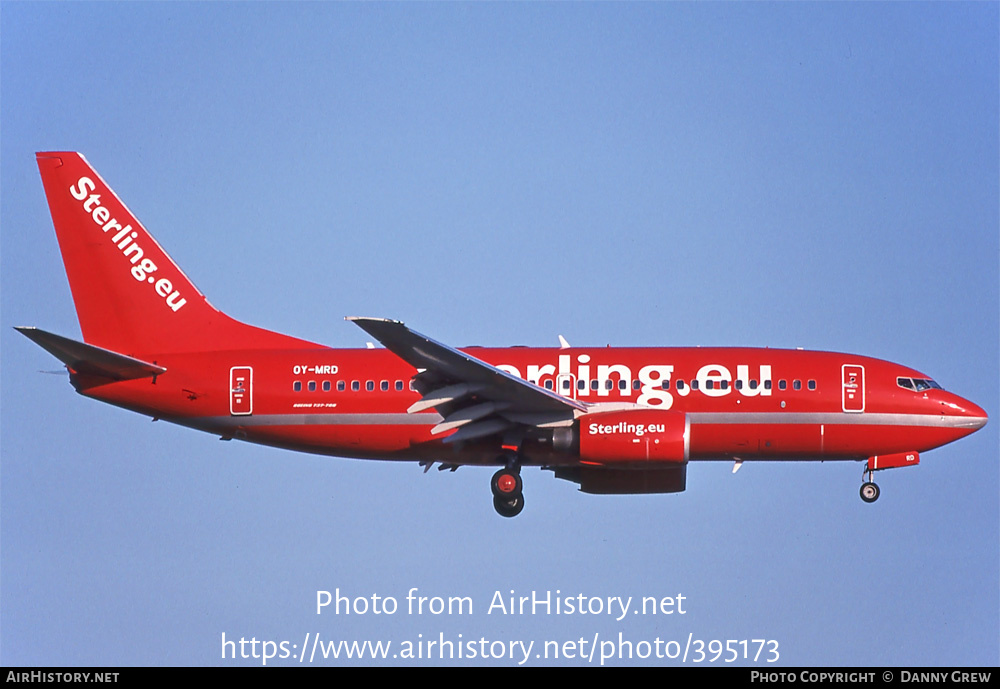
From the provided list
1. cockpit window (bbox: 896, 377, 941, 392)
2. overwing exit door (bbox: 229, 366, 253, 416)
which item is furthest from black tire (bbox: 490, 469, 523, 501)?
cockpit window (bbox: 896, 377, 941, 392)

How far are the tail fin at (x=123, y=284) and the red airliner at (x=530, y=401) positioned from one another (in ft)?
0.28

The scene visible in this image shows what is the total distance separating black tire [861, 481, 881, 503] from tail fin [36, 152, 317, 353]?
16.7 m

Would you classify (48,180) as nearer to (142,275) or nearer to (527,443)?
(142,275)

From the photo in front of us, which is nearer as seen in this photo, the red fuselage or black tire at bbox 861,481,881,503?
the red fuselage

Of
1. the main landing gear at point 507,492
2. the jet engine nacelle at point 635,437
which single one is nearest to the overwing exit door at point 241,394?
the main landing gear at point 507,492

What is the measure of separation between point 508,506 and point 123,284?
13630 millimetres

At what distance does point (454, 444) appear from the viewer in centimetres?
4419

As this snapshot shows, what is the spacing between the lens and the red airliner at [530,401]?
1682 inches

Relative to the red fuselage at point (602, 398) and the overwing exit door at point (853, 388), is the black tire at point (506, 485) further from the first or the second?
the overwing exit door at point (853, 388)

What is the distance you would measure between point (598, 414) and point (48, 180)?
18.5 metres

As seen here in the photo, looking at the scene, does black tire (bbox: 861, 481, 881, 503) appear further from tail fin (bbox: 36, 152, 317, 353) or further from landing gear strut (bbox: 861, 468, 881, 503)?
tail fin (bbox: 36, 152, 317, 353)

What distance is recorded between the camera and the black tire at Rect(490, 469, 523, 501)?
43219 millimetres

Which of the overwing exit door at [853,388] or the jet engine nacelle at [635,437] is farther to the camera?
the overwing exit door at [853,388]

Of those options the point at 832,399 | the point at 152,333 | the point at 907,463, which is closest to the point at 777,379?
the point at 832,399
